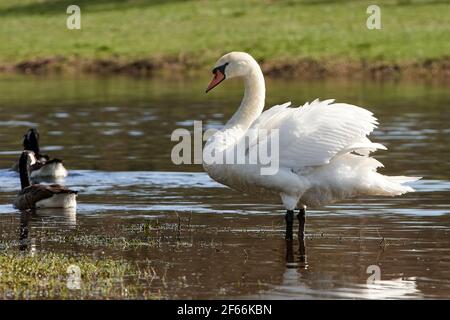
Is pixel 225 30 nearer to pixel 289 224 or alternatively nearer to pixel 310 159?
pixel 289 224

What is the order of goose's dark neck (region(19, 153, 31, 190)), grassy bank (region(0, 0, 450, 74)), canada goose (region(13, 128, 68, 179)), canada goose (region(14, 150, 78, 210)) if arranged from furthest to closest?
grassy bank (region(0, 0, 450, 74)), canada goose (region(13, 128, 68, 179)), goose's dark neck (region(19, 153, 31, 190)), canada goose (region(14, 150, 78, 210))

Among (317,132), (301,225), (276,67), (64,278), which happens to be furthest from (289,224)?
(276,67)

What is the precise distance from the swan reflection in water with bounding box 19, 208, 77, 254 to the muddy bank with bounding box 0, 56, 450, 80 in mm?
31965

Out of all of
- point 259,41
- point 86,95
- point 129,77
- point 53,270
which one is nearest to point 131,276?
point 53,270

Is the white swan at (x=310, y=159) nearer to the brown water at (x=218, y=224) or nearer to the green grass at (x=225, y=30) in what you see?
the brown water at (x=218, y=224)

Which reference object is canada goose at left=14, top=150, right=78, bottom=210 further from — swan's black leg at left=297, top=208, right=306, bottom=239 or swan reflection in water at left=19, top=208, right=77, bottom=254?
swan's black leg at left=297, top=208, right=306, bottom=239

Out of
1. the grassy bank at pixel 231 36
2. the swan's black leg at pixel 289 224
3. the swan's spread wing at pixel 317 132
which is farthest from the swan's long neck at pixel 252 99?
the grassy bank at pixel 231 36

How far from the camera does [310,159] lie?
14289 mm

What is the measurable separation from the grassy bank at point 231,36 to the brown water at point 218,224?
19019 mm

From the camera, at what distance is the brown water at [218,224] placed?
12328mm

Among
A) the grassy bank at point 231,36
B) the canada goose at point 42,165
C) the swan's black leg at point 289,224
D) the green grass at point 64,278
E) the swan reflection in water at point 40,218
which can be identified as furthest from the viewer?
the grassy bank at point 231,36

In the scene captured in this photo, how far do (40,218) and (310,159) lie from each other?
5033mm

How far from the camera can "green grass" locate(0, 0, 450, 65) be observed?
176 feet

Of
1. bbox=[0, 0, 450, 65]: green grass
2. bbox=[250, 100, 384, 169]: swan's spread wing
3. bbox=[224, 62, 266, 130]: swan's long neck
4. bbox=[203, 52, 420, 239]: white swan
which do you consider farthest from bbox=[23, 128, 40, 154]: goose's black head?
bbox=[0, 0, 450, 65]: green grass
